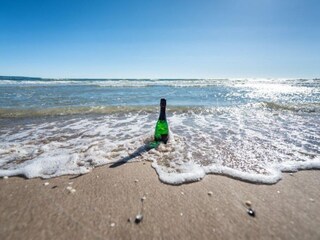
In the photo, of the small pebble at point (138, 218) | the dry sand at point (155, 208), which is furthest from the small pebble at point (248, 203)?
the small pebble at point (138, 218)

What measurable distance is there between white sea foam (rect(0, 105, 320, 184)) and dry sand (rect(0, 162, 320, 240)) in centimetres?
28

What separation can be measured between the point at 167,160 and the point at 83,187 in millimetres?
1467

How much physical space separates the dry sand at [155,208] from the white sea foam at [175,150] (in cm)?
28

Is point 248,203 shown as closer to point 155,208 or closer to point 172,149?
point 155,208

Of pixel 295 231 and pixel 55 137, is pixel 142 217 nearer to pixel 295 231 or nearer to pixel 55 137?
pixel 295 231

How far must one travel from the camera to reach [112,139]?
529 centimetres

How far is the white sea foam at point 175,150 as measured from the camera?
136 inches

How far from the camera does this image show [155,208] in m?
2.47

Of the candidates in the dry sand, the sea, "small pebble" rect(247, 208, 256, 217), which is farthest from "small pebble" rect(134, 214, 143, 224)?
"small pebble" rect(247, 208, 256, 217)

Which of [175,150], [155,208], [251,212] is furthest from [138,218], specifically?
[175,150]

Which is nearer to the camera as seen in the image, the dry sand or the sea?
the dry sand

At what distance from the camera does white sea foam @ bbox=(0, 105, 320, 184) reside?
3.47 m

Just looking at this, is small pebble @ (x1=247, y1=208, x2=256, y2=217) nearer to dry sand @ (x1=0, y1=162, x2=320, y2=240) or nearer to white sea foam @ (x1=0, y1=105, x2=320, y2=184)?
dry sand @ (x1=0, y1=162, x2=320, y2=240)

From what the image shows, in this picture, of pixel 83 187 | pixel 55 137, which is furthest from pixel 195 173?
pixel 55 137
